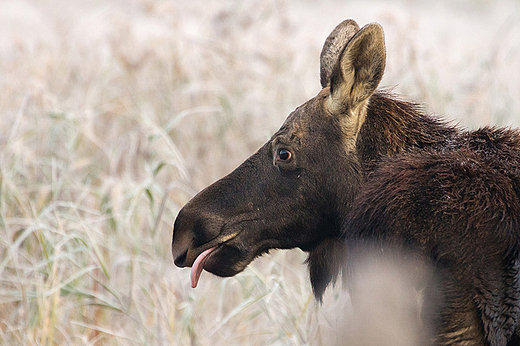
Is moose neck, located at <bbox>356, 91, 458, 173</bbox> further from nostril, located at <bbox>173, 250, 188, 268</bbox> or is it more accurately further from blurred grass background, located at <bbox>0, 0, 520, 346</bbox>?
blurred grass background, located at <bbox>0, 0, 520, 346</bbox>

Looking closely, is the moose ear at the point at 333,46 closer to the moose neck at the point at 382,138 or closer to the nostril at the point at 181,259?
the moose neck at the point at 382,138

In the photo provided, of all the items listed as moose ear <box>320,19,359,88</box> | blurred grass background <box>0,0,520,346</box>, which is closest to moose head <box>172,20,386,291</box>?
moose ear <box>320,19,359,88</box>

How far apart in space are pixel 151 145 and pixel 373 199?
8.65ft

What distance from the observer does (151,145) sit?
458 centimetres

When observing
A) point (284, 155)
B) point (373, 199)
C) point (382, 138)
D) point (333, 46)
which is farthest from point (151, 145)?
point (373, 199)

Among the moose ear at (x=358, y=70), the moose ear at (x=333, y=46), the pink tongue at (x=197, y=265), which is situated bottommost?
the pink tongue at (x=197, y=265)

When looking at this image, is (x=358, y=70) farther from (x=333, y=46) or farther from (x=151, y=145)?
(x=151, y=145)

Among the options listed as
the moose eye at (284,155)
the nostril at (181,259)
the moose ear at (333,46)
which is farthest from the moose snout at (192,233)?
the moose ear at (333,46)

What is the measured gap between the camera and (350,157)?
2570 mm

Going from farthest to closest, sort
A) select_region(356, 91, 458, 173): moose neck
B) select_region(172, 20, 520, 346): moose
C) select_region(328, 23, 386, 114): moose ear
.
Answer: select_region(356, 91, 458, 173): moose neck → select_region(328, 23, 386, 114): moose ear → select_region(172, 20, 520, 346): moose

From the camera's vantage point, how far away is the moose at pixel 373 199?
6.61 ft

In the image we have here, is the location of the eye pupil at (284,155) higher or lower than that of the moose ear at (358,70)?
lower

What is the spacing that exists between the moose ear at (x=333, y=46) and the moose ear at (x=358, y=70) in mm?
352

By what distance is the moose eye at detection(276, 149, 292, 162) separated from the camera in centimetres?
260
